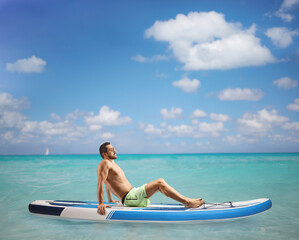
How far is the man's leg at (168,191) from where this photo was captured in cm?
429

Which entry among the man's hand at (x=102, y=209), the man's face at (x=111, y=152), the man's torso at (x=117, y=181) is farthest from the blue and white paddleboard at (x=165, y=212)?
the man's face at (x=111, y=152)

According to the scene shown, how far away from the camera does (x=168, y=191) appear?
4.30 metres

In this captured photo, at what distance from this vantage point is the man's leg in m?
4.29

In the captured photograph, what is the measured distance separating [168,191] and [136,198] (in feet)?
1.93

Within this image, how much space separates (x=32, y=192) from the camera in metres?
9.24

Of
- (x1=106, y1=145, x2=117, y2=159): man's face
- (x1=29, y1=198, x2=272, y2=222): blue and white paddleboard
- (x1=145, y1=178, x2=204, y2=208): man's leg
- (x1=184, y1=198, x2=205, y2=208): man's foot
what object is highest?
(x1=106, y1=145, x2=117, y2=159): man's face

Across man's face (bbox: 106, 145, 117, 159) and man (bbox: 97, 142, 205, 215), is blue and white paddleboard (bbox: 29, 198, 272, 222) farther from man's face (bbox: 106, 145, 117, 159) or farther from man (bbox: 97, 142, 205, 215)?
man's face (bbox: 106, 145, 117, 159)

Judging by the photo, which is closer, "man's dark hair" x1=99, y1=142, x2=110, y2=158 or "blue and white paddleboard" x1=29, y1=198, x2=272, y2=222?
"blue and white paddleboard" x1=29, y1=198, x2=272, y2=222

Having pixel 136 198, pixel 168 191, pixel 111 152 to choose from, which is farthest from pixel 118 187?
pixel 168 191

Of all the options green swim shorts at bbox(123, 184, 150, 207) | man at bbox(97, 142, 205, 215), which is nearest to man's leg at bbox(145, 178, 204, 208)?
man at bbox(97, 142, 205, 215)

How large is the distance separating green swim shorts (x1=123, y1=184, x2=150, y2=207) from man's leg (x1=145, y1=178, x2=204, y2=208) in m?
0.12

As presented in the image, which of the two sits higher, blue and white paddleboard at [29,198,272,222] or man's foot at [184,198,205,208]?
man's foot at [184,198,205,208]

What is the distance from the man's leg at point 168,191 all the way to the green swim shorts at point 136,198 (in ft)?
0.38

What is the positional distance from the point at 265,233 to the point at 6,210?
551 cm
